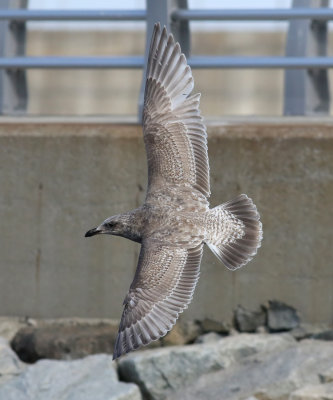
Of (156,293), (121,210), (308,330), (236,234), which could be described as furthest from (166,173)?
(308,330)

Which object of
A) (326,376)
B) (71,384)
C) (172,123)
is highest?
(172,123)

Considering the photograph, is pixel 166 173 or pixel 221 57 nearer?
pixel 166 173

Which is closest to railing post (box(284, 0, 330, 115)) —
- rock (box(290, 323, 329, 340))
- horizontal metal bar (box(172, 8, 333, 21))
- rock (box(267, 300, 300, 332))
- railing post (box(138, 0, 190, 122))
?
horizontal metal bar (box(172, 8, 333, 21))

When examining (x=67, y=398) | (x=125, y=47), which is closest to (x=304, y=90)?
(x=67, y=398)

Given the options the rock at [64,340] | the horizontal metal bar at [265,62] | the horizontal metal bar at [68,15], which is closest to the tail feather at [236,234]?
the rock at [64,340]

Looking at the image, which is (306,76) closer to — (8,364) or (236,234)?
(236,234)

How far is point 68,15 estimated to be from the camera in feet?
27.6

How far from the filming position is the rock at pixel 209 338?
24.6 feet

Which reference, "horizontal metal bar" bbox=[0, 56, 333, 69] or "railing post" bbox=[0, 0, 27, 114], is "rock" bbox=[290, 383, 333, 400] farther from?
"railing post" bbox=[0, 0, 27, 114]

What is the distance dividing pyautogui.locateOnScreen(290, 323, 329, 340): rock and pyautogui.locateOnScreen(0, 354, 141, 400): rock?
1.16 metres

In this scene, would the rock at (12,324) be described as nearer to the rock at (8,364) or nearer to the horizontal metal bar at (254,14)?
the rock at (8,364)

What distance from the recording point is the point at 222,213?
19.7 feet

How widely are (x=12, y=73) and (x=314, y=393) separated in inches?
137

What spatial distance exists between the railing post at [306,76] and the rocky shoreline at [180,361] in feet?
5.20
